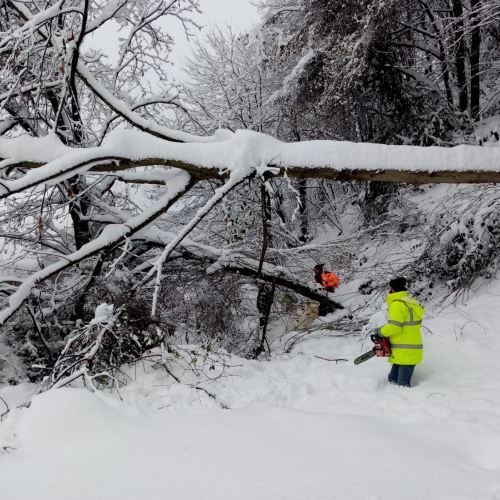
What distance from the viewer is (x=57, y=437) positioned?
311 cm

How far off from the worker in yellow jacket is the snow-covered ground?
234 mm

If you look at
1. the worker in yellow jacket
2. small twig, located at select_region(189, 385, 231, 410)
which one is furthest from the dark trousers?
small twig, located at select_region(189, 385, 231, 410)

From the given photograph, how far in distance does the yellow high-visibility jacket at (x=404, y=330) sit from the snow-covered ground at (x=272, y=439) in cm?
34

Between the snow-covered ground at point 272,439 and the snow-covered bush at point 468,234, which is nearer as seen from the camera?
the snow-covered ground at point 272,439

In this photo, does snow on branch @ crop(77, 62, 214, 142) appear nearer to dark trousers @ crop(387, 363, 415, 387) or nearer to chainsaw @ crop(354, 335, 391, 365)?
chainsaw @ crop(354, 335, 391, 365)

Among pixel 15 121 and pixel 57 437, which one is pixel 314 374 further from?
pixel 15 121

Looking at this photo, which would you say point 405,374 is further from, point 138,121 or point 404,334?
point 138,121

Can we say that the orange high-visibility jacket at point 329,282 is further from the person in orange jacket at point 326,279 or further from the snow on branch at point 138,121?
the snow on branch at point 138,121

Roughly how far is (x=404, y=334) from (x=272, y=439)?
7.62 ft

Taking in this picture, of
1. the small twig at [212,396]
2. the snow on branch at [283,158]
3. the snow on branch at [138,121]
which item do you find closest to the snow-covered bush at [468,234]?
the snow on branch at [283,158]

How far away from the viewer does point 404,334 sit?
489 centimetres

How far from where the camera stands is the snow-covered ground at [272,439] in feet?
8.23

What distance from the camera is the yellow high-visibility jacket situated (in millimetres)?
4809

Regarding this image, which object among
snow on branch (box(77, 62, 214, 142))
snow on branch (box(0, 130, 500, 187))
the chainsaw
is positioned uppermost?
snow on branch (box(77, 62, 214, 142))
